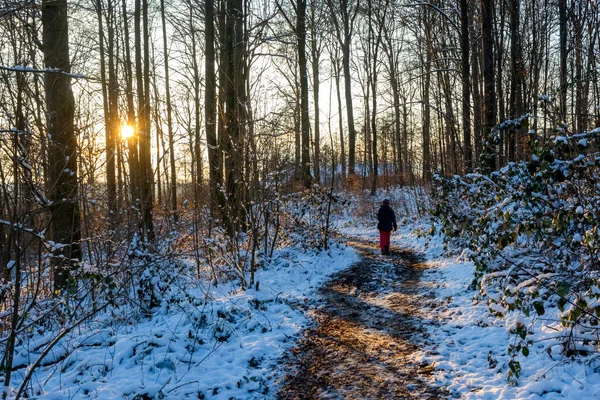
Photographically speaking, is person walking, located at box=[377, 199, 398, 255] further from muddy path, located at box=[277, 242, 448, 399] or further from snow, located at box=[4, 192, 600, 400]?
snow, located at box=[4, 192, 600, 400]

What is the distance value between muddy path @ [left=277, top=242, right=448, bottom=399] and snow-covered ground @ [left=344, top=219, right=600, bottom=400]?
25cm

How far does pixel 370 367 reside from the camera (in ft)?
15.8

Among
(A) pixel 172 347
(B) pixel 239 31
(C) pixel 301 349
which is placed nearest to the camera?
(A) pixel 172 347

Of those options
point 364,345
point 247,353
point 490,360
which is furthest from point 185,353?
point 490,360

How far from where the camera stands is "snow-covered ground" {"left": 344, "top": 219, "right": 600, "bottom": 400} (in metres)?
3.86

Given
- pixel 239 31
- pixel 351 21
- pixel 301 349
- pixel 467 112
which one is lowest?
pixel 301 349

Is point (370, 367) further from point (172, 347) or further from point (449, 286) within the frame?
point (449, 286)

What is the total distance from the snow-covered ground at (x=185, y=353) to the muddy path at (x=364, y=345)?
364 mm

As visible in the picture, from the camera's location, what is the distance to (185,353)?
5113mm

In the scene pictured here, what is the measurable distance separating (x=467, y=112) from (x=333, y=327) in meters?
9.23

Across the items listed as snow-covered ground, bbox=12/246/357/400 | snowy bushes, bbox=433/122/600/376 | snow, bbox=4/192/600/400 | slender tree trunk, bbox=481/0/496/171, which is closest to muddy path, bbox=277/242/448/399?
snow, bbox=4/192/600/400

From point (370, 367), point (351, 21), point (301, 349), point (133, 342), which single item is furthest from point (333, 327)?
point (351, 21)

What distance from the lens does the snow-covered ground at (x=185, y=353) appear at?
14.4ft

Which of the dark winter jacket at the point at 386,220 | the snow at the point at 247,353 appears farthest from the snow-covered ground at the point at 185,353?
the dark winter jacket at the point at 386,220
